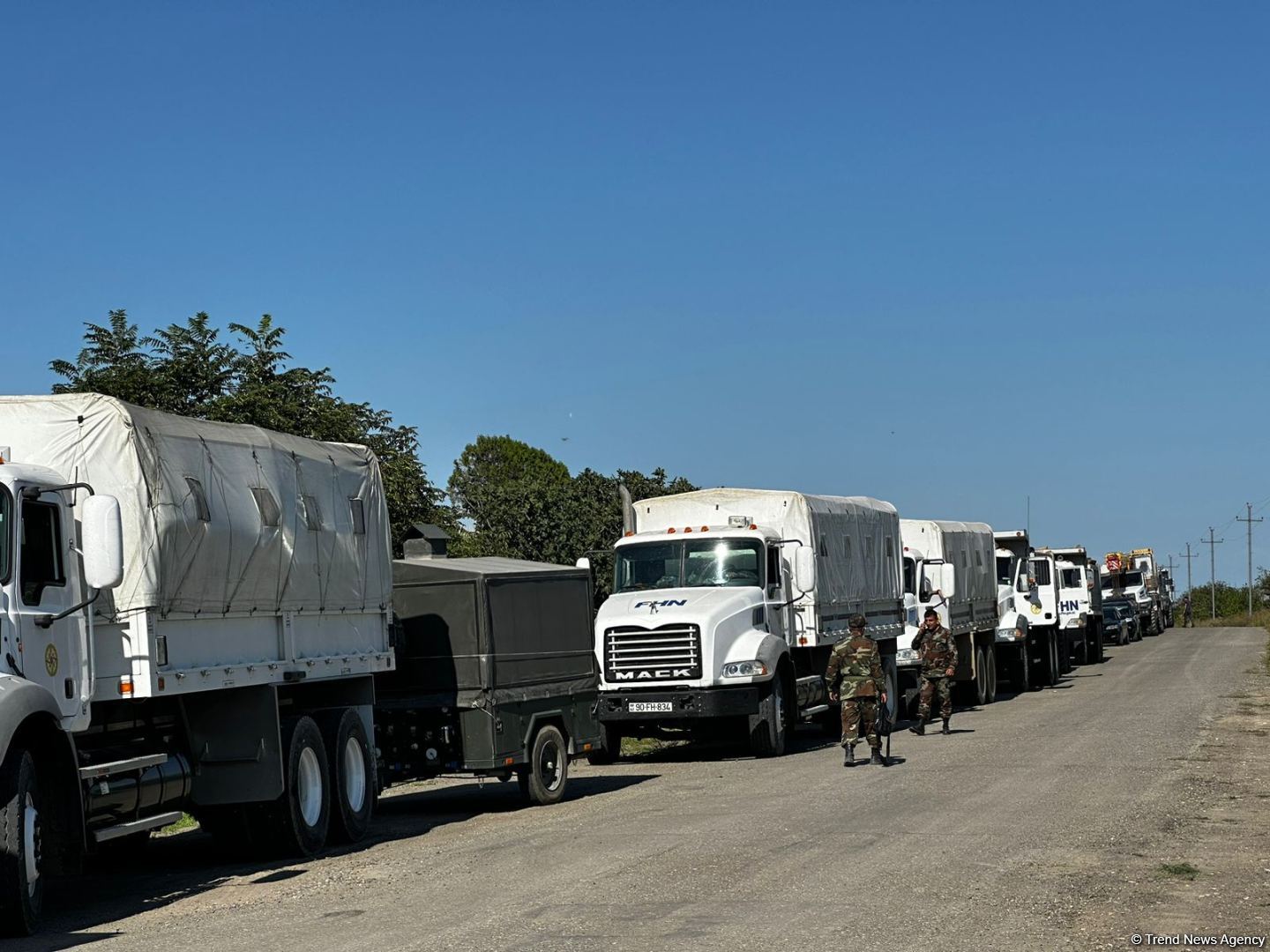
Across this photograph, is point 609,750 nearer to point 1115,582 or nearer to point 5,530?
point 5,530

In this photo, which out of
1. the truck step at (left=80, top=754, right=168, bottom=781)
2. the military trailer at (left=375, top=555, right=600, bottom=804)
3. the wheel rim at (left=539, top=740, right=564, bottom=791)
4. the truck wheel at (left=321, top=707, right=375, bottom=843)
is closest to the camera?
the truck step at (left=80, top=754, right=168, bottom=781)

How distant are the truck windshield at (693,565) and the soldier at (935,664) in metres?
3.58

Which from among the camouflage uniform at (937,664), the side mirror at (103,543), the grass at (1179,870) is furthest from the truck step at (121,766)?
the camouflage uniform at (937,664)

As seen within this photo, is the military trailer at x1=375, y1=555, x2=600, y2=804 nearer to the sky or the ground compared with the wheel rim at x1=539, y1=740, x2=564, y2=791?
nearer to the sky

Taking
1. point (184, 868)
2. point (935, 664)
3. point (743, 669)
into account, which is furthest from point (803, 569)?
point (184, 868)

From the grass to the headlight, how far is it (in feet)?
33.5

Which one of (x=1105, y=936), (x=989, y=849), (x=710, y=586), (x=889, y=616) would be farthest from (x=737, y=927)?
(x=889, y=616)

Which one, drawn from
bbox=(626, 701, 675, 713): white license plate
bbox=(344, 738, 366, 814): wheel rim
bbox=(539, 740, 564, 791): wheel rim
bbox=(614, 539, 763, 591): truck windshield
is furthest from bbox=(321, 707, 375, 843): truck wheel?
bbox=(614, 539, 763, 591): truck windshield

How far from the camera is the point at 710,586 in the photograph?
72.6ft

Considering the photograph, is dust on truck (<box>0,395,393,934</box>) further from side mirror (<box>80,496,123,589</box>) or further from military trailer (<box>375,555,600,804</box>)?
military trailer (<box>375,555,600,804</box>)

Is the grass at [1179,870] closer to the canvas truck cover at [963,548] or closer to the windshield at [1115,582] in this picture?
the canvas truck cover at [963,548]

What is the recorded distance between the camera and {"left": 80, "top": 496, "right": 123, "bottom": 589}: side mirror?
10492 mm

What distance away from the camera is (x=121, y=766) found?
38.0ft

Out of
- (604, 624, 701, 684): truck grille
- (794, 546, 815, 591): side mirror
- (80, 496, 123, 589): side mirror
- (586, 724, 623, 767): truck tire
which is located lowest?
(586, 724, 623, 767): truck tire
